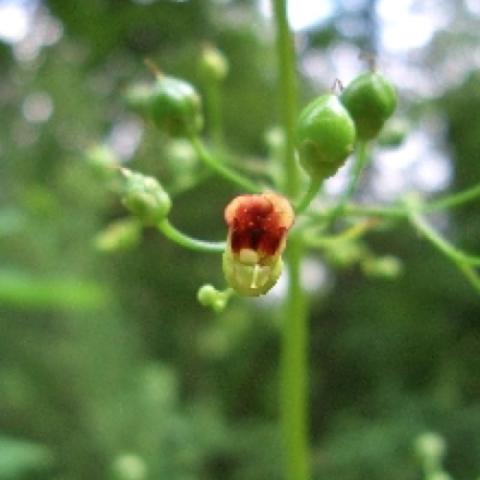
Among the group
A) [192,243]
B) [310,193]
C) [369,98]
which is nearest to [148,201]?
[192,243]

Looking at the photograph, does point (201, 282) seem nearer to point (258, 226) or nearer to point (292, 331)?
point (292, 331)

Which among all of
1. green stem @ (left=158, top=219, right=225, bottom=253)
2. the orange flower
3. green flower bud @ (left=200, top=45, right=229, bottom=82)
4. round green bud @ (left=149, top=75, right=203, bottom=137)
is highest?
green flower bud @ (left=200, top=45, right=229, bottom=82)

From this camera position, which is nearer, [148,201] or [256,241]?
[256,241]

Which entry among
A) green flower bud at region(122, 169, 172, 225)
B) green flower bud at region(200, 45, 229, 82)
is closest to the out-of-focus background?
green flower bud at region(200, 45, 229, 82)

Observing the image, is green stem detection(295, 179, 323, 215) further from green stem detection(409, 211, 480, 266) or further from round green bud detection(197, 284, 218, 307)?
green stem detection(409, 211, 480, 266)

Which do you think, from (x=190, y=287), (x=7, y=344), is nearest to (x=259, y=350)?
(x=190, y=287)

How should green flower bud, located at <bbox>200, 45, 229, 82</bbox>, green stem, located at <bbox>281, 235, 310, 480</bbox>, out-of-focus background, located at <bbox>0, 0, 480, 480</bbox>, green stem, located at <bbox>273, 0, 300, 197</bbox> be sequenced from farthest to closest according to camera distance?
out-of-focus background, located at <bbox>0, 0, 480, 480</bbox> < green flower bud, located at <bbox>200, 45, 229, 82</bbox> < green stem, located at <bbox>281, 235, 310, 480</bbox> < green stem, located at <bbox>273, 0, 300, 197</bbox>

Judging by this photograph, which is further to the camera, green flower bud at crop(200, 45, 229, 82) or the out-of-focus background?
the out-of-focus background
